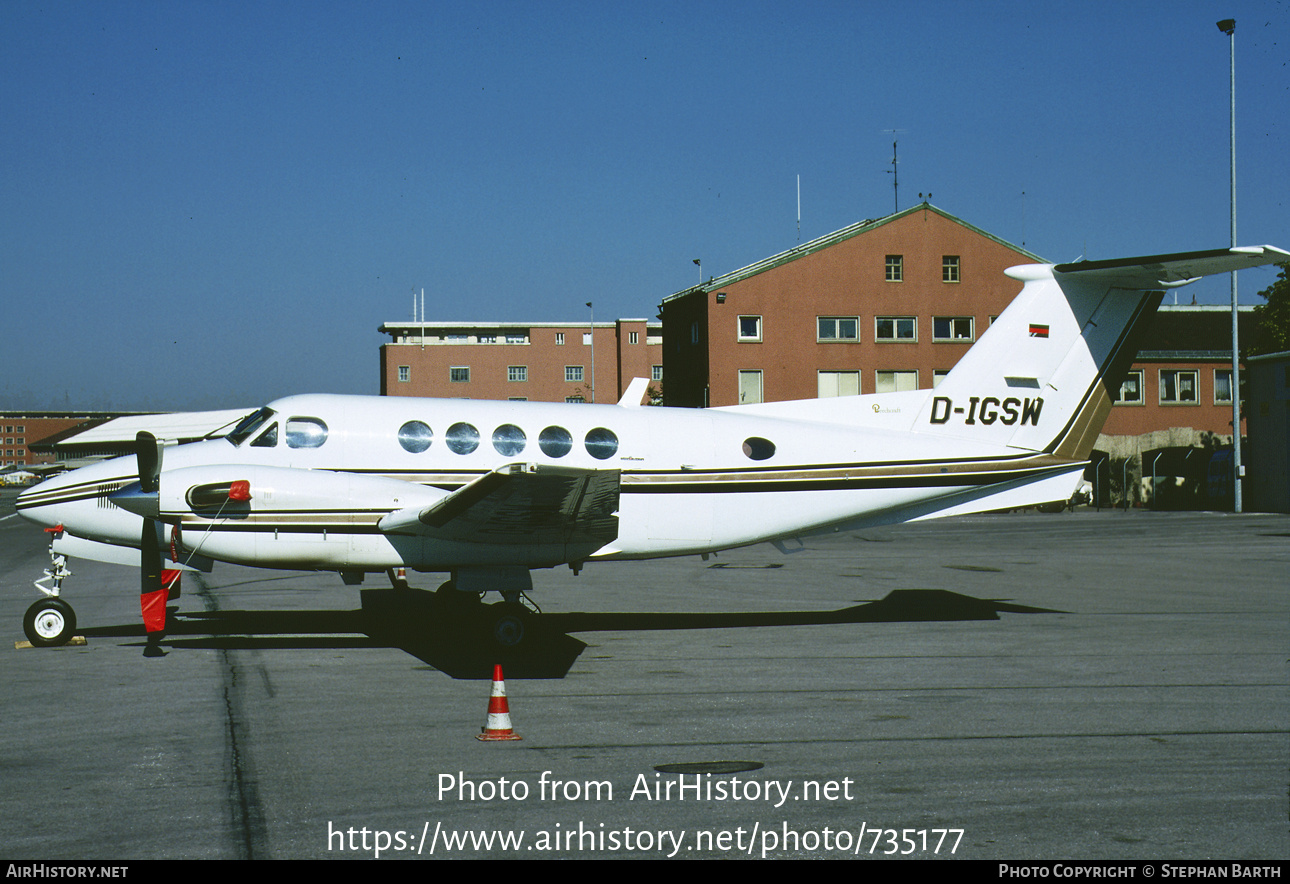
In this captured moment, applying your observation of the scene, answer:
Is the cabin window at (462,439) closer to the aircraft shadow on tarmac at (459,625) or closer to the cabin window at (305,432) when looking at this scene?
the cabin window at (305,432)

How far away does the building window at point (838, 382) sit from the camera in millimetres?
46312

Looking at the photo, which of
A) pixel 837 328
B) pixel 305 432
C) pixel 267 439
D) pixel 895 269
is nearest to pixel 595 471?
pixel 305 432

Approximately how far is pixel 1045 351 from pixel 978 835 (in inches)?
381

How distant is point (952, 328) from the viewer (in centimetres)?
4744

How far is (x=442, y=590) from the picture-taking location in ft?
46.6

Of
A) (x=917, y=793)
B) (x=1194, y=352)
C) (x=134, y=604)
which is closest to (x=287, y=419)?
(x=134, y=604)

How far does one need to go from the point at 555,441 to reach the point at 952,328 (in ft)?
126

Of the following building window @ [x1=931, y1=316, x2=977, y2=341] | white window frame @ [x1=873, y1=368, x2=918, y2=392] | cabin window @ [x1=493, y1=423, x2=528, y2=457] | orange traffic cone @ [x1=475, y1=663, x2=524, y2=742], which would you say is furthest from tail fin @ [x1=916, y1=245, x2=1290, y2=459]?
building window @ [x1=931, y1=316, x2=977, y2=341]

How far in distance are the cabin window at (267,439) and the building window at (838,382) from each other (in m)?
36.0

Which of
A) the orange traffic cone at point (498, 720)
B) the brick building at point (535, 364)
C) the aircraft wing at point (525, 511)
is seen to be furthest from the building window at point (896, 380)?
the orange traffic cone at point (498, 720)

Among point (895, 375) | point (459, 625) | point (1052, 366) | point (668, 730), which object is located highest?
point (895, 375)

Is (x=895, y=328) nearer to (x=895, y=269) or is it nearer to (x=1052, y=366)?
(x=895, y=269)

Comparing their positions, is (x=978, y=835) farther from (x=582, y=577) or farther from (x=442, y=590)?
(x=582, y=577)

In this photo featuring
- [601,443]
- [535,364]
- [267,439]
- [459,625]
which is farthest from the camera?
[535,364]
